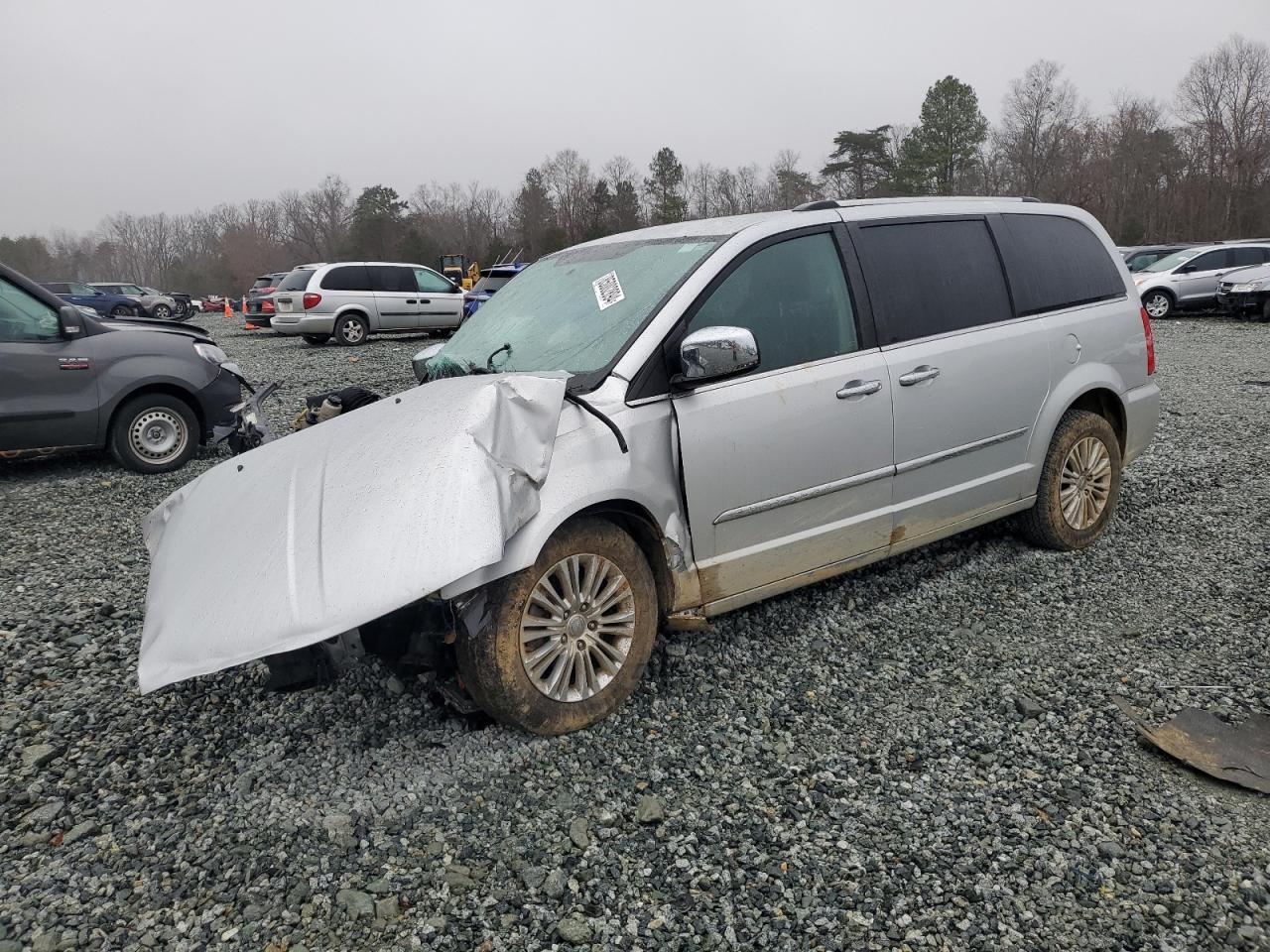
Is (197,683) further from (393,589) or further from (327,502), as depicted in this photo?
(393,589)

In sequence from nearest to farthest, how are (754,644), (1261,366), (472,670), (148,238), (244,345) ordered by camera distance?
(472,670)
(754,644)
(1261,366)
(244,345)
(148,238)

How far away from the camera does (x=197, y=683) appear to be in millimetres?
3789

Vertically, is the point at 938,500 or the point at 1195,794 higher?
the point at 938,500

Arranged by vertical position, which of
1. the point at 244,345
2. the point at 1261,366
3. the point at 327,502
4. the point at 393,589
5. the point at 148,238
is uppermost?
the point at 148,238

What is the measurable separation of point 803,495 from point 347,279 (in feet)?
57.0

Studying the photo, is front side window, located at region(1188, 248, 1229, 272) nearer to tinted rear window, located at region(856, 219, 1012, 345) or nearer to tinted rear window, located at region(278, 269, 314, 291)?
tinted rear window, located at region(856, 219, 1012, 345)

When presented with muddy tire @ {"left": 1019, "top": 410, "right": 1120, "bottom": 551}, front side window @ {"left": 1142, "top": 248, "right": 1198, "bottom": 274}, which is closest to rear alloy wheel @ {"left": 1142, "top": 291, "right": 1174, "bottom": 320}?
front side window @ {"left": 1142, "top": 248, "right": 1198, "bottom": 274}

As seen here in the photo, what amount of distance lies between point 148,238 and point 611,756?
12736cm

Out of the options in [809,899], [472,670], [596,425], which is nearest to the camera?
[809,899]

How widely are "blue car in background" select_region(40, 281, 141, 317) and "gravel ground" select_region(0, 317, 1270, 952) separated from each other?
31627mm

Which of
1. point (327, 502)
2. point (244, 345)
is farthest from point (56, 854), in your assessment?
→ point (244, 345)

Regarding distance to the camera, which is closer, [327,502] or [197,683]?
[327,502]

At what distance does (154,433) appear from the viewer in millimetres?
7844

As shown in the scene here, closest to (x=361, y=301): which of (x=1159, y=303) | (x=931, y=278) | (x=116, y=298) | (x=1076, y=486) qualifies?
(x=931, y=278)
